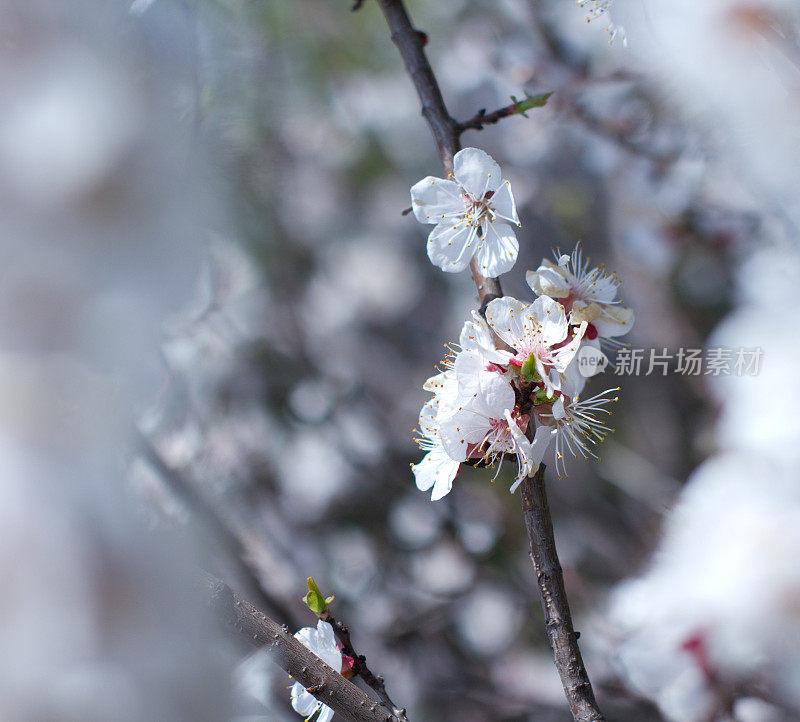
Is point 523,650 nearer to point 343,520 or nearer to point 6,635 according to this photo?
point 343,520

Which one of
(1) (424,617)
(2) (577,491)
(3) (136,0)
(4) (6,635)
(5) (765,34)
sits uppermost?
(5) (765,34)

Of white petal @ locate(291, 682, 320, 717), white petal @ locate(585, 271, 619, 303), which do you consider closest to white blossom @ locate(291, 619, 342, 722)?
white petal @ locate(291, 682, 320, 717)

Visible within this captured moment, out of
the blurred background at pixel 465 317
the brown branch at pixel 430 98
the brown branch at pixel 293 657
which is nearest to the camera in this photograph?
the brown branch at pixel 293 657

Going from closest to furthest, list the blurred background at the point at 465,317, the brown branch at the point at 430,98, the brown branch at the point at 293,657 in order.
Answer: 1. the brown branch at the point at 293,657
2. the brown branch at the point at 430,98
3. the blurred background at the point at 465,317

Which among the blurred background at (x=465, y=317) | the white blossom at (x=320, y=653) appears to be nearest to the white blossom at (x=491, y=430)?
the white blossom at (x=320, y=653)

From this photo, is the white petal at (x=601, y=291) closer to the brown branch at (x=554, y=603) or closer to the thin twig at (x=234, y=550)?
Answer: the brown branch at (x=554, y=603)

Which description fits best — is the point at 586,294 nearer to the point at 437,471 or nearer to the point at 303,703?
the point at 437,471

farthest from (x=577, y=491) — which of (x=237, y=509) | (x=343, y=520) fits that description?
(x=237, y=509)

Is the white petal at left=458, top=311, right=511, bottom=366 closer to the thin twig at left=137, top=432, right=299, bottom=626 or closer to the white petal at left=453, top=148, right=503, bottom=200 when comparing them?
the white petal at left=453, top=148, right=503, bottom=200
